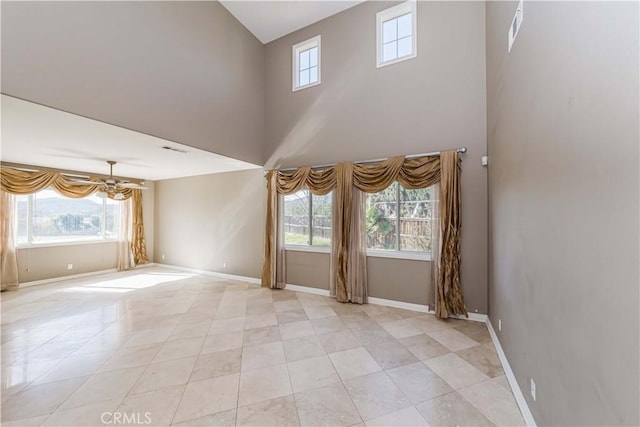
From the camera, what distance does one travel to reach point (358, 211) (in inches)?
164

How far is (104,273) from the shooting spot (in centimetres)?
619

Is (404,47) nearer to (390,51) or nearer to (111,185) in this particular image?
(390,51)

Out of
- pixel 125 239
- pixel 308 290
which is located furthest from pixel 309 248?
pixel 125 239

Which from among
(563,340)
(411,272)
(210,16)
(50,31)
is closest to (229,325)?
(411,272)

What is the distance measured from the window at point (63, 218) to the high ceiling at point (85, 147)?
834 millimetres

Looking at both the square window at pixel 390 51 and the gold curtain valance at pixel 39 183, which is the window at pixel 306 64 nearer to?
the square window at pixel 390 51

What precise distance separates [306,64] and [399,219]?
368cm

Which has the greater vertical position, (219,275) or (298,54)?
(298,54)

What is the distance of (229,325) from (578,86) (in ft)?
13.0

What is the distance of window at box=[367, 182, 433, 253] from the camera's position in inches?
149

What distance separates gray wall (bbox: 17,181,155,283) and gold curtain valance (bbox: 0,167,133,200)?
4.08 feet

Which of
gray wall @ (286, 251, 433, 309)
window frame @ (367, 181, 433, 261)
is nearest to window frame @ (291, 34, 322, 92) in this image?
window frame @ (367, 181, 433, 261)

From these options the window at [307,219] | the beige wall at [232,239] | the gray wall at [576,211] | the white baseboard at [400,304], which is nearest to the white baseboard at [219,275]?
the beige wall at [232,239]

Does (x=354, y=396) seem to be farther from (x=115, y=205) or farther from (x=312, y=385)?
(x=115, y=205)
